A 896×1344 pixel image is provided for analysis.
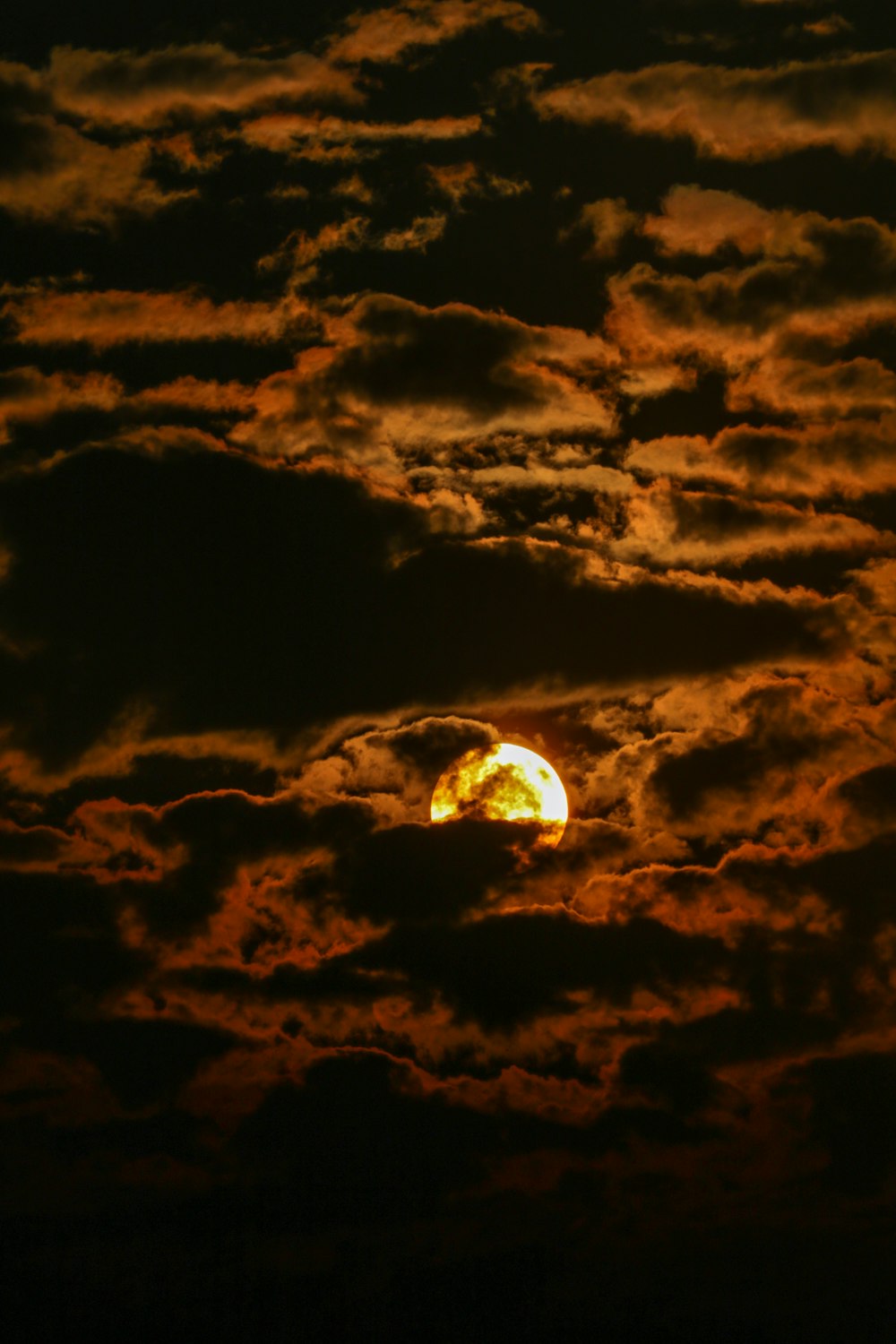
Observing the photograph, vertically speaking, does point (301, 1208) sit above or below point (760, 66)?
below

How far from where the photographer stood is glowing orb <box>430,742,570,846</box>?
3.95 m

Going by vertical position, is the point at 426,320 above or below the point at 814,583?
above

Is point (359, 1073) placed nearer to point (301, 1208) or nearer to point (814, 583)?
point (301, 1208)

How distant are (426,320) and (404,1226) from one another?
3.16 m

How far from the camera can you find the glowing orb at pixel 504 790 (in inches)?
156

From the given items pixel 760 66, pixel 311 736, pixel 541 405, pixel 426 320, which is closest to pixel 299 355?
pixel 426 320

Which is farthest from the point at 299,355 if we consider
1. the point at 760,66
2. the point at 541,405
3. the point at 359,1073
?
the point at 359,1073

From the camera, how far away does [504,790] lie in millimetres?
3990

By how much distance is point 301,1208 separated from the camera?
3.96 metres

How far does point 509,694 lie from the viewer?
405 cm

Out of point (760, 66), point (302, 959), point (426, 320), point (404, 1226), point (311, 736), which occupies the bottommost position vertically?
point (404, 1226)

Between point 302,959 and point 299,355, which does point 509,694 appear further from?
point 299,355

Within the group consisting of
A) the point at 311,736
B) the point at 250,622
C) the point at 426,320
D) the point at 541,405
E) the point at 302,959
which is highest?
the point at 426,320

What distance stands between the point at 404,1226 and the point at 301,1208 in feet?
1.19
